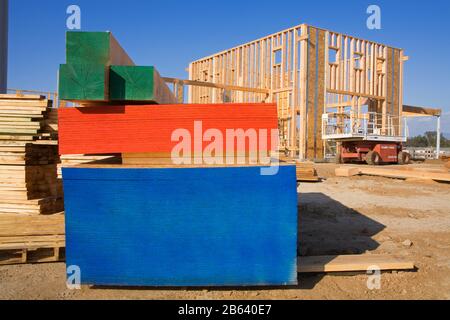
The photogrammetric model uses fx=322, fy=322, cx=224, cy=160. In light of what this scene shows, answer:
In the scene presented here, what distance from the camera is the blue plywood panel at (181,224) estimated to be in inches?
96.5

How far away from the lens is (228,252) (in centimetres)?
250

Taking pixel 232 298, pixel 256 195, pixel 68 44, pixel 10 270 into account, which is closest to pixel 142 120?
pixel 68 44

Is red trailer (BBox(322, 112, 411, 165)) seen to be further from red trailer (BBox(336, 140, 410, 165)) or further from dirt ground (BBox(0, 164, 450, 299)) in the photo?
dirt ground (BBox(0, 164, 450, 299))

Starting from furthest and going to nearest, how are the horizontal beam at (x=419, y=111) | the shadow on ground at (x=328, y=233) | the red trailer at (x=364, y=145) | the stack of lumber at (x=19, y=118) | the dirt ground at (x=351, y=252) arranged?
1. the horizontal beam at (x=419, y=111)
2. the red trailer at (x=364, y=145)
3. the stack of lumber at (x=19, y=118)
4. the shadow on ground at (x=328, y=233)
5. the dirt ground at (x=351, y=252)

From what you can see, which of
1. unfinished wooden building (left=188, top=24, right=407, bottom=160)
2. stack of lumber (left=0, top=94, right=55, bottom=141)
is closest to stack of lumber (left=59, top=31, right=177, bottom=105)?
stack of lumber (left=0, top=94, right=55, bottom=141)

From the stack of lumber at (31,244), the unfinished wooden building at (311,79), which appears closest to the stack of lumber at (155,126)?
the stack of lumber at (31,244)

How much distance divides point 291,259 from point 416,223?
3.60 meters

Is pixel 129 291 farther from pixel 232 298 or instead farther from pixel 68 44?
pixel 68 44

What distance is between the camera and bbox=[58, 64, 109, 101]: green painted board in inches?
90.4

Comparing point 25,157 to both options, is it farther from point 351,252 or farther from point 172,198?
point 351,252

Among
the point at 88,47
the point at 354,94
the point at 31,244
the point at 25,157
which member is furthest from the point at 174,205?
the point at 354,94

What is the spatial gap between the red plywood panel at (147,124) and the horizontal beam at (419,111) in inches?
1109

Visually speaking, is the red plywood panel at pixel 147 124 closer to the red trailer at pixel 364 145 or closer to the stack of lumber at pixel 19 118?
the stack of lumber at pixel 19 118

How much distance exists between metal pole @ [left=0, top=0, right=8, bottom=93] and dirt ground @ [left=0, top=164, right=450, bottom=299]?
595 inches
